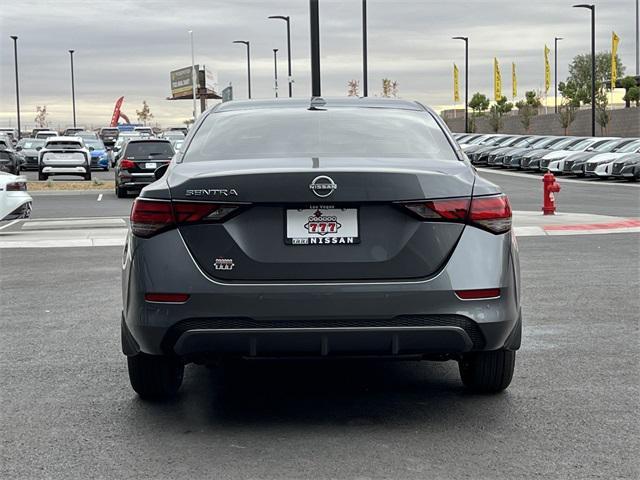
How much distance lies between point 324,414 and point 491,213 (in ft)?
4.50

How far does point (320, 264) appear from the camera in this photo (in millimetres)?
5008

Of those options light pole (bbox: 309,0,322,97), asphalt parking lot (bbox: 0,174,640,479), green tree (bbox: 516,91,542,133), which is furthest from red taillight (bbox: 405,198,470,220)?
green tree (bbox: 516,91,542,133)

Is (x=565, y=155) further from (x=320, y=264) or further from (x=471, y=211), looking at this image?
(x=320, y=264)

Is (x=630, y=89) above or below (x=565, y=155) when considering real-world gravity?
above

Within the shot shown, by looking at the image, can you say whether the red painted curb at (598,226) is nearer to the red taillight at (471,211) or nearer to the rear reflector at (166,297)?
the red taillight at (471,211)

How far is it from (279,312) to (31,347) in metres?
3.18

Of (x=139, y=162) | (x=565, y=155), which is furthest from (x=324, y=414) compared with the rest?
(x=565, y=155)

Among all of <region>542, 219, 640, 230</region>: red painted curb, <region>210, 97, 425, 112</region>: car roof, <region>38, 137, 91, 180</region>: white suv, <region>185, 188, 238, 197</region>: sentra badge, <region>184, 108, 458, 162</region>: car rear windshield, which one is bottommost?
<region>542, 219, 640, 230</region>: red painted curb

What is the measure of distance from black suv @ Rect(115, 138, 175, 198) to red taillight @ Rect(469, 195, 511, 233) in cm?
2329

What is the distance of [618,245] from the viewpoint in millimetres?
14766

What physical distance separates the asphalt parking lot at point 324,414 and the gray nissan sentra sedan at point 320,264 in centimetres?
44

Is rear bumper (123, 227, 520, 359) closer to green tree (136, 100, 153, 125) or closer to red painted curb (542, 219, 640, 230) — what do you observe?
red painted curb (542, 219, 640, 230)

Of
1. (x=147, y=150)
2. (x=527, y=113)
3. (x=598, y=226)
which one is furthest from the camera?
(x=527, y=113)

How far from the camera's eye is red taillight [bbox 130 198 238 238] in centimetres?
507
